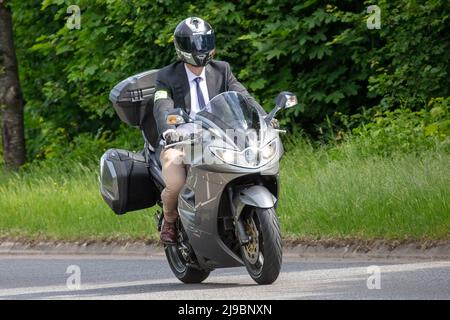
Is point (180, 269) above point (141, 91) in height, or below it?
below

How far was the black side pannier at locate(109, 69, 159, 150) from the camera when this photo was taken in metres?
12.9

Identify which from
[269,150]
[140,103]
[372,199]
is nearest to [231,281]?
[140,103]

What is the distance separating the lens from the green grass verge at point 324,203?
49.4ft

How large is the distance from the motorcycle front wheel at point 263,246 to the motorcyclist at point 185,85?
3.16 feet

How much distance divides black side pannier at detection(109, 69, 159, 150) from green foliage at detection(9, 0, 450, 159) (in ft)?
28.5

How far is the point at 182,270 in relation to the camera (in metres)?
12.8

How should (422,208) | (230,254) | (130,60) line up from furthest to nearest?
(130,60), (422,208), (230,254)

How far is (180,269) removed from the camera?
12859 millimetres

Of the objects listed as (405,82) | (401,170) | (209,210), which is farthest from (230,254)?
(405,82)

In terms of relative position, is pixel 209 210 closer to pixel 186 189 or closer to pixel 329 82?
pixel 186 189

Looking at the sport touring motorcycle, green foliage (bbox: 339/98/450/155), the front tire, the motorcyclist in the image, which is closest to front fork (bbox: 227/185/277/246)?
the sport touring motorcycle

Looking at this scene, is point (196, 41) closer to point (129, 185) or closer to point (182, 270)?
point (129, 185)

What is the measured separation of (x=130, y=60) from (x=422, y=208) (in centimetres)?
1126
